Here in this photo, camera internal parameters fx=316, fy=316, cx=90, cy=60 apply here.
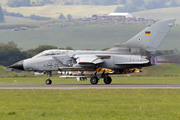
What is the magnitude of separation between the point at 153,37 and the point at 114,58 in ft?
14.3

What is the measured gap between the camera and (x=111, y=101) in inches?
680

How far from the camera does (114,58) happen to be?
31.2 metres

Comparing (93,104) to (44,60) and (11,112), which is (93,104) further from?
(44,60)

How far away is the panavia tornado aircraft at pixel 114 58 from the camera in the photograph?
1204 inches

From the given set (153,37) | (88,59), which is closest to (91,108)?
(88,59)

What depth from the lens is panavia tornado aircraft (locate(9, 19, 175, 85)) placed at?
100ft

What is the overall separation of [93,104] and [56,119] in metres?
3.94

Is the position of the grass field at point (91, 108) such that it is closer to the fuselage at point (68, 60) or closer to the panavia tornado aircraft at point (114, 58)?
the panavia tornado aircraft at point (114, 58)

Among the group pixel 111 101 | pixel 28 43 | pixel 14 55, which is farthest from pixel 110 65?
pixel 28 43

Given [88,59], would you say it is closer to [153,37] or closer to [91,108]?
[153,37]

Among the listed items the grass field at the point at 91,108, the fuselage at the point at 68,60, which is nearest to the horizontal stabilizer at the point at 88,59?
the fuselage at the point at 68,60

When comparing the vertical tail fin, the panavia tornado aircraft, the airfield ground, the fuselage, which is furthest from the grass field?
the vertical tail fin

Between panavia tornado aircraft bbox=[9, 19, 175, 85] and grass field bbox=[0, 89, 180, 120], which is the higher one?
panavia tornado aircraft bbox=[9, 19, 175, 85]

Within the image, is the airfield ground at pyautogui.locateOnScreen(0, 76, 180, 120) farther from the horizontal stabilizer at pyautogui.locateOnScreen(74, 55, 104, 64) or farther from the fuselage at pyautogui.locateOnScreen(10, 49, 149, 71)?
the fuselage at pyautogui.locateOnScreen(10, 49, 149, 71)
